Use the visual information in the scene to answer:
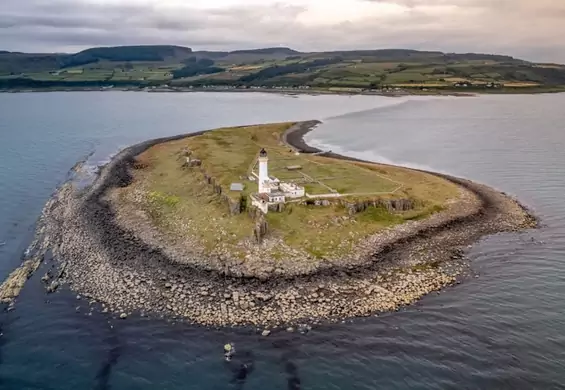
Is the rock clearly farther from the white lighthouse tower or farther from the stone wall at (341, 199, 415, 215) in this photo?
the stone wall at (341, 199, 415, 215)

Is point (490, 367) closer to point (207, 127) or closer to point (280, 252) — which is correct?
point (280, 252)

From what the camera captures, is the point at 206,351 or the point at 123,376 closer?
the point at 123,376

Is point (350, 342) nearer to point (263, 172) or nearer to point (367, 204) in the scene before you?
point (367, 204)

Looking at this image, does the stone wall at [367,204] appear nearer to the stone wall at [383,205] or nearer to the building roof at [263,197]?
the stone wall at [383,205]

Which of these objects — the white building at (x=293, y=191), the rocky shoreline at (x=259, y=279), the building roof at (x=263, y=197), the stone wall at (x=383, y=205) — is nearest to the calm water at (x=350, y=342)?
the rocky shoreline at (x=259, y=279)

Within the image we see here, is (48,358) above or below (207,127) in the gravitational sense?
below

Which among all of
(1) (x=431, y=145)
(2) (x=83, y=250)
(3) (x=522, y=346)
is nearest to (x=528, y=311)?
(3) (x=522, y=346)

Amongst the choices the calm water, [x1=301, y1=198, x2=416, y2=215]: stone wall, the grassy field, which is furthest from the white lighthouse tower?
the calm water
